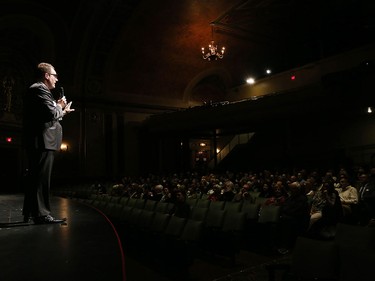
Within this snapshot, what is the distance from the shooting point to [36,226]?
252cm

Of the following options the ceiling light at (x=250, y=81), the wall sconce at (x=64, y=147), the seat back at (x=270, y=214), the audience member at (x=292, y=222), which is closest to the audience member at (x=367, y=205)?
the audience member at (x=292, y=222)

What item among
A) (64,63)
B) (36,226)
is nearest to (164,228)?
(36,226)

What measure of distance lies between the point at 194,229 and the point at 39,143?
2.51 metres

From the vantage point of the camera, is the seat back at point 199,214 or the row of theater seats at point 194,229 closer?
the row of theater seats at point 194,229

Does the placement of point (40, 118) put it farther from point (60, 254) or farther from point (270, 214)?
point (270, 214)

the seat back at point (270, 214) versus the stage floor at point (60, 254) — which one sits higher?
the stage floor at point (60, 254)

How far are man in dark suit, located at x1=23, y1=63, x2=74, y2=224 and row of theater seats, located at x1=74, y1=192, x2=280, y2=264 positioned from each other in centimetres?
206

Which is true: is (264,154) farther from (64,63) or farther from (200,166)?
(64,63)

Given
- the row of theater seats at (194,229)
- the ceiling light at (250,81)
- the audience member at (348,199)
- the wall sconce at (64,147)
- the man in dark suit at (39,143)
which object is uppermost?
the ceiling light at (250,81)

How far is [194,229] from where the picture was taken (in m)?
4.49

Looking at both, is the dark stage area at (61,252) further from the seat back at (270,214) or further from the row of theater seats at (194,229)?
the seat back at (270,214)

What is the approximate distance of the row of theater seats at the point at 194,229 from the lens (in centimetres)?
442

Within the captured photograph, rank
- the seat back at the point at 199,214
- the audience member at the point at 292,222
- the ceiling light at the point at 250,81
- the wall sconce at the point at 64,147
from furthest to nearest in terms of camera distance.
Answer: the ceiling light at the point at 250,81, the wall sconce at the point at 64,147, the seat back at the point at 199,214, the audience member at the point at 292,222

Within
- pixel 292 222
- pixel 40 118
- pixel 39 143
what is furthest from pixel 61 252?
pixel 292 222
